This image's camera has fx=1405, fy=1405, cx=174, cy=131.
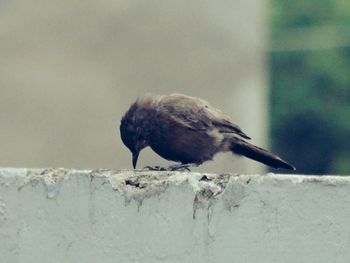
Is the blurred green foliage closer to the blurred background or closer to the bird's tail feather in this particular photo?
the blurred background

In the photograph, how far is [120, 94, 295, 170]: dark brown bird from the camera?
830 cm

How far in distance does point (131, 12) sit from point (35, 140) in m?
2.10

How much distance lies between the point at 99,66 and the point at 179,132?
10.2m

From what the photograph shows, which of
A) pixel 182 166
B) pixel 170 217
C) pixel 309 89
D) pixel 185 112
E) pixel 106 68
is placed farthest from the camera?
pixel 309 89

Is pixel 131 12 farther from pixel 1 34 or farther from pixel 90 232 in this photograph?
pixel 90 232

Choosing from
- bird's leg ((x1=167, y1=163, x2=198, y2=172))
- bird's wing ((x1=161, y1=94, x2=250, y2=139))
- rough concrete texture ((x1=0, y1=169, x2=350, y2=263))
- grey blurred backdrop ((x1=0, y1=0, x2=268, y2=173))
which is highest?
grey blurred backdrop ((x1=0, y1=0, x2=268, y2=173))

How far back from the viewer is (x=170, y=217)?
398 cm

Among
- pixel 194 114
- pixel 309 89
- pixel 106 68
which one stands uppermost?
pixel 309 89

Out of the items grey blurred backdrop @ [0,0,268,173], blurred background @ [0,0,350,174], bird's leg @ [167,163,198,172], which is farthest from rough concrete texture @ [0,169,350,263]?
grey blurred backdrop @ [0,0,268,173]

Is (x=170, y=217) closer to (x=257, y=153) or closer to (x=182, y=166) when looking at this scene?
(x=182, y=166)

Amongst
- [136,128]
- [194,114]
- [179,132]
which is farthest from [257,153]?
[136,128]

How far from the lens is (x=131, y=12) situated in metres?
18.3

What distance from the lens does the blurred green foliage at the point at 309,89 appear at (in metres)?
34.9

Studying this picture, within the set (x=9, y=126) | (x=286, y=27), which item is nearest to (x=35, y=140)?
(x=9, y=126)
